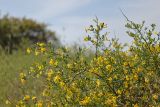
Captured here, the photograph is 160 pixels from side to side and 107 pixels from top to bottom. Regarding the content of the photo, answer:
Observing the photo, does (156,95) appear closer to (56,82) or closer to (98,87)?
(98,87)

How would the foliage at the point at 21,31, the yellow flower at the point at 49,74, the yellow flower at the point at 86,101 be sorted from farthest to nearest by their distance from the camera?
1. the foliage at the point at 21,31
2. the yellow flower at the point at 49,74
3. the yellow flower at the point at 86,101

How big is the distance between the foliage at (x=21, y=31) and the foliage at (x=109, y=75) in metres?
13.8

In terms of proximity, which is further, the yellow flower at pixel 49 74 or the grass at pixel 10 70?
the grass at pixel 10 70

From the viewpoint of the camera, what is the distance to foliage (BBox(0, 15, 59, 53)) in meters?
18.9

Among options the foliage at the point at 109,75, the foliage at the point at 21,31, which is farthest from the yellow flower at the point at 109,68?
the foliage at the point at 21,31

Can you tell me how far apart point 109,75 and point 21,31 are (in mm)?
16611

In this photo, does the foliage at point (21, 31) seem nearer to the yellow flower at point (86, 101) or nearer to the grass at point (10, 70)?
Answer: the grass at point (10, 70)

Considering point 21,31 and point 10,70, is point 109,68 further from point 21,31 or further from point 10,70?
point 21,31

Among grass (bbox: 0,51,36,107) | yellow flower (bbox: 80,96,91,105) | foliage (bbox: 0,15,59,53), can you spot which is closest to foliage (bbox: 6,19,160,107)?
yellow flower (bbox: 80,96,91,105)

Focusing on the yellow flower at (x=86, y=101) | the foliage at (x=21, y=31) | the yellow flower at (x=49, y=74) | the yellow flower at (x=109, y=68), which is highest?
the foliage at (x=21, y=31)

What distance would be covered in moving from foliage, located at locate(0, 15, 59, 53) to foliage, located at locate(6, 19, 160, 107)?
45.2 feet

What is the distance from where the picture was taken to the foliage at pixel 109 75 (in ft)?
13.0

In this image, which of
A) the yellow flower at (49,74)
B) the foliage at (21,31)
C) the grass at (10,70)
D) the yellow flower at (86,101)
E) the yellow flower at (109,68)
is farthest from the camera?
the foliage at (21,31)

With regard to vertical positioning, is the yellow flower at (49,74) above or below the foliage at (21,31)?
below
